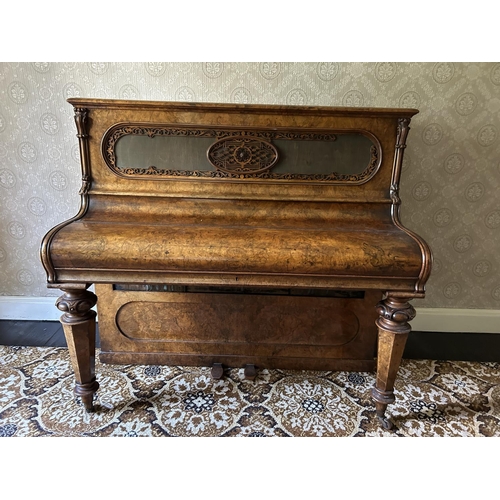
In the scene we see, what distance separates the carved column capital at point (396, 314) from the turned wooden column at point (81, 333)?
45.8 inches

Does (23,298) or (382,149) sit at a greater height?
(382,149)

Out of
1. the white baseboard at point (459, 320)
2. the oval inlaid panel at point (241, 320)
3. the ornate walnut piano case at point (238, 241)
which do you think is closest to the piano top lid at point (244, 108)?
the ornate walnut piano case at point (238, 241)

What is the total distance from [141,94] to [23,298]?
5.02 ft

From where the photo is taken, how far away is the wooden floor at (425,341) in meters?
1.92

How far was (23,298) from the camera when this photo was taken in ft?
7.02

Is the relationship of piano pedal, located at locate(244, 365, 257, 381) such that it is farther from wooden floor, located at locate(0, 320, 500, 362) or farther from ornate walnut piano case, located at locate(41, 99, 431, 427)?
wooden floor, located at locate(0, 320, 500, 362)

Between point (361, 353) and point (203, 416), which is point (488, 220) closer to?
point (361, 353)

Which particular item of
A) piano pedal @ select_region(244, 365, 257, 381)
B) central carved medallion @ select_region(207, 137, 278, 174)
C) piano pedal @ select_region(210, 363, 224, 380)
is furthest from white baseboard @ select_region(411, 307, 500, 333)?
central carved medallion @ select_region(207, 137, 278, 174)

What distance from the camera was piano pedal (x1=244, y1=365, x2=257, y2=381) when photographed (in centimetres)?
167

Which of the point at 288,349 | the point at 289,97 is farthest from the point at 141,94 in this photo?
the point at 288,349

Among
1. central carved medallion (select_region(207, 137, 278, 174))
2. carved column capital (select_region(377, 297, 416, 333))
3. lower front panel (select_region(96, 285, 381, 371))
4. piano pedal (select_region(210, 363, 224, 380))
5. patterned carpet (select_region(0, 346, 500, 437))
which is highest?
central carved medallion (select_region(207, 137, 278, 174))

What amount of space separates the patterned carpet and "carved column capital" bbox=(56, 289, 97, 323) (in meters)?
0.50

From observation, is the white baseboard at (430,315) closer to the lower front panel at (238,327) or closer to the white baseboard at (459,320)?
the white baseboard at (459,320)

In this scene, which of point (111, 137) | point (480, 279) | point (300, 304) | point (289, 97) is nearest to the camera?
point (111, 137)
